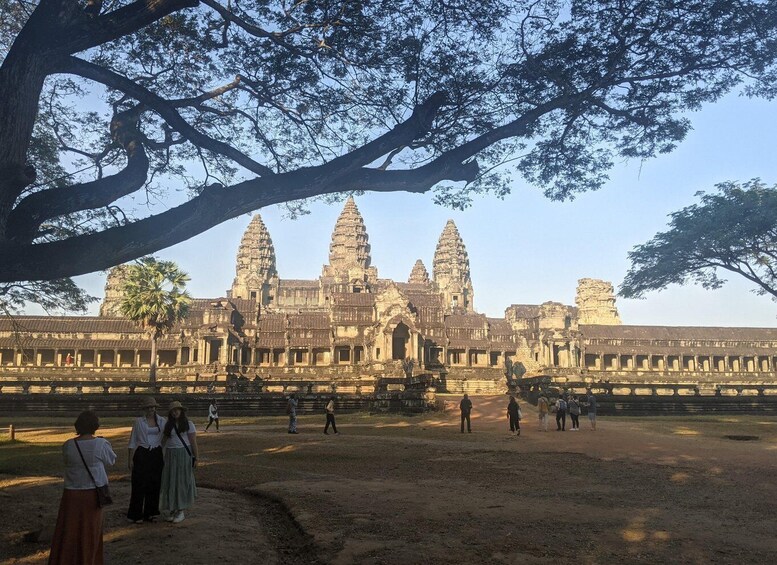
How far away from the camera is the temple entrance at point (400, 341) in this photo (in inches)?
1906

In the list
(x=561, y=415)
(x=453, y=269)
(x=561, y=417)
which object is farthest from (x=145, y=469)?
(x=453, y=269)

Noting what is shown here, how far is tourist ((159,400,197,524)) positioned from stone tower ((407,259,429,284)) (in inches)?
3235

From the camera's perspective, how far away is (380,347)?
47.9m

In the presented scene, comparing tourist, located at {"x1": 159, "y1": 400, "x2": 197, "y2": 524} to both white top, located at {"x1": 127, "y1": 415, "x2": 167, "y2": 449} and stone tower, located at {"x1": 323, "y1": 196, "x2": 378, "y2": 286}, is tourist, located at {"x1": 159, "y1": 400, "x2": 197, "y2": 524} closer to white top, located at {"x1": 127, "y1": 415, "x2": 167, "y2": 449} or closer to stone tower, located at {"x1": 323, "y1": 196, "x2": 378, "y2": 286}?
white top, located at {"x1": 127, "y1": 415, "x2": 167, "y2": 449}

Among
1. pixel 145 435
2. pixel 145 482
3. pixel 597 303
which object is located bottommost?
pixel 145 482

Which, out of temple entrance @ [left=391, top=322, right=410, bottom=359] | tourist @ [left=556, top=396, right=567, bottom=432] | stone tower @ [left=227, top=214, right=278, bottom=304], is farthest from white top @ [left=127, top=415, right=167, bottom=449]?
stone tower @ [left=227, top=214, right=278, bottom=304]

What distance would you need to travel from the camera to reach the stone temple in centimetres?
4853

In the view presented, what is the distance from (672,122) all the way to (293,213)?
7.87 meters

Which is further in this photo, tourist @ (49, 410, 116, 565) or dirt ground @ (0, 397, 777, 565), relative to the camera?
dirt ground @ (0, 397, 777, 565)

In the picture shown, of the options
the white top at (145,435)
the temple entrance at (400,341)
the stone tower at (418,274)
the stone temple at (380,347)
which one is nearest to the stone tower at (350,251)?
the stone tower at (418,274)

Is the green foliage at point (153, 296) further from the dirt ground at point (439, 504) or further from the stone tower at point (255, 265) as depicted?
the stone tower at point (255, 265)

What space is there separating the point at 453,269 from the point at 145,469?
287ft

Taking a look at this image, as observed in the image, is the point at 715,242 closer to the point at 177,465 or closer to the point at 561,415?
the point at 561,415

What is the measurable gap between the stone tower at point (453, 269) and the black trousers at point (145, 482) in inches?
3304
